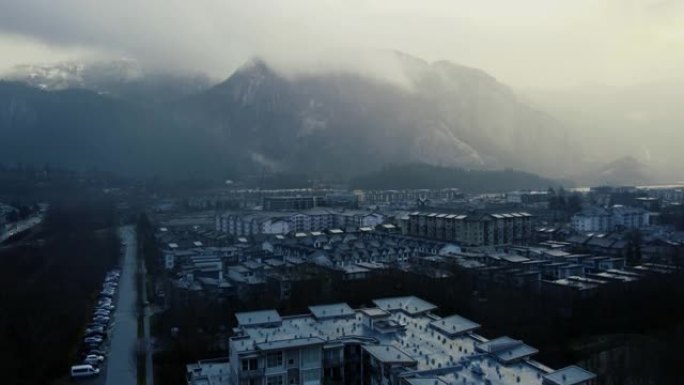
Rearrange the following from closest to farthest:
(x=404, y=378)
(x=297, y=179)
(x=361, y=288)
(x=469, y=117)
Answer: (x=404, y=378)
(x=361, y=288)
(x=297, y=179)
(x=469, y=117)

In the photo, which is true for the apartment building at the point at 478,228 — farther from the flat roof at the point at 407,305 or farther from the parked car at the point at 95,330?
the parked car at the point at 95,330

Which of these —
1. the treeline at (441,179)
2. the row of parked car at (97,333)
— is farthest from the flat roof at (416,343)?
the treeline at (441,179)

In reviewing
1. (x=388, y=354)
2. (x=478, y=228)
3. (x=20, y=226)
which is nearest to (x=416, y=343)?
(x=388, y=354)

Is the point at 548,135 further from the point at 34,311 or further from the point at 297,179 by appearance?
the point at 34,311

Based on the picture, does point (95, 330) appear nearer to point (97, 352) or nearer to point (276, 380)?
point (97, 352)

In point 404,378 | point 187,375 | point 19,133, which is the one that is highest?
point 19,133

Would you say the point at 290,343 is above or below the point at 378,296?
above

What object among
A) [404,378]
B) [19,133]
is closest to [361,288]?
[404,378]

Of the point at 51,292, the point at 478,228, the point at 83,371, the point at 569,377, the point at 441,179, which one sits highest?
the point at 441,179
